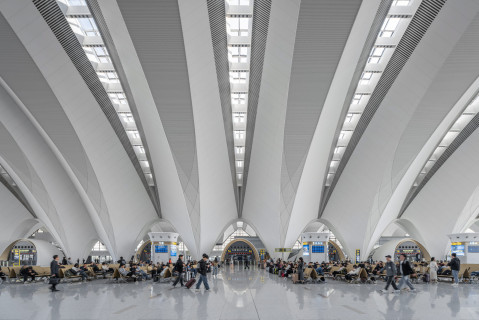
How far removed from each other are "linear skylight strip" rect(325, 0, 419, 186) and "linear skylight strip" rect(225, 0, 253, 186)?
6.70 metres

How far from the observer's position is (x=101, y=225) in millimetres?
33438

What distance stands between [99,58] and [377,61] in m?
15.8

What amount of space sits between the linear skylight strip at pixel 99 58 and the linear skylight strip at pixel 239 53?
21.5 feet

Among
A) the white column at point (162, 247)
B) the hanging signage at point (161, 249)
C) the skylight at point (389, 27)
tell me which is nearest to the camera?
the skylight at point (389, 27)

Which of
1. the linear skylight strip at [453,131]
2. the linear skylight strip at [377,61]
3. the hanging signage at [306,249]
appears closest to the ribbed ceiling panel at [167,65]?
the linear skylight strip at [377,61]

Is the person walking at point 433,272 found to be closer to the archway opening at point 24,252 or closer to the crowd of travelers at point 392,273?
the crowd of travelers at point 392,273

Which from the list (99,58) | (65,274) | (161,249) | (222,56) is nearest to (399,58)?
(222,56)

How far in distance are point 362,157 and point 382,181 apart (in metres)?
2.23

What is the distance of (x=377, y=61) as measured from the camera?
23047 mm

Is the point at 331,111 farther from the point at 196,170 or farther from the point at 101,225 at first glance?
the point at 101,225

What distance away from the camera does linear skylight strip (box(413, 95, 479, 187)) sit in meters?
26.9

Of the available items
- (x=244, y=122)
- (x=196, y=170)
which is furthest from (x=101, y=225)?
(x=244, y=122)

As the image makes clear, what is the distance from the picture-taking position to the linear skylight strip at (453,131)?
26.9 m

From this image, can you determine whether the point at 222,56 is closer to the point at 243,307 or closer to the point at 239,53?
the point at 239,53
